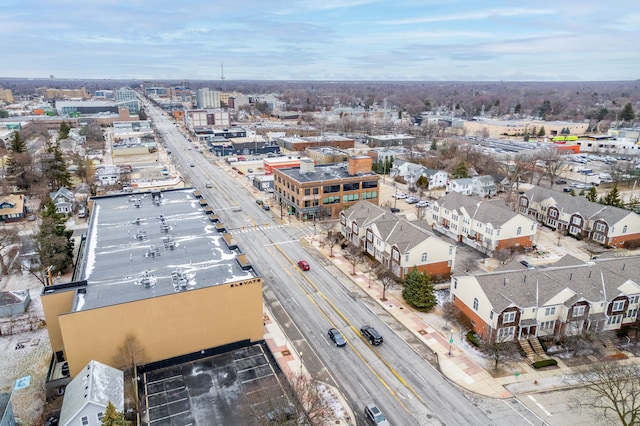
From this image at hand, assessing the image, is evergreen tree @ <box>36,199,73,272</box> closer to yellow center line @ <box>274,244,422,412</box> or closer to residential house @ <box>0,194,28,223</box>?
residential house @ <box>0,194,28,223</box>

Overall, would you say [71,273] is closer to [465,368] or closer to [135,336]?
[135,336]

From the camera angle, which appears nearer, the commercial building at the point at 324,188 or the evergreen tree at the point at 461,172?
the commercial building at the point at 324,188

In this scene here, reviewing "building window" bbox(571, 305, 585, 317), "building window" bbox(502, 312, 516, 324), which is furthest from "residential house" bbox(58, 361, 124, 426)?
"building window" bbox(571, 305, 585, 317)

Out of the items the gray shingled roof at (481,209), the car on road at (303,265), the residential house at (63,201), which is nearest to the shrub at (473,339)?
the car on road at (303,265)

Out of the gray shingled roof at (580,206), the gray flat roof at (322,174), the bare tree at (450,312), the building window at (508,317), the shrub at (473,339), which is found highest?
the gray flat roof at (322,174)

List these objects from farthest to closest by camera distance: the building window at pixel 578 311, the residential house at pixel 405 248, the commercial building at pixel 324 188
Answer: the commercial building at pixel 324 188 → the residential house at pixel 405 248 → the building window at pixel 578 311

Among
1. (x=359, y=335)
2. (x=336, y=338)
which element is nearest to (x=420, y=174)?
(x=359, y=335)

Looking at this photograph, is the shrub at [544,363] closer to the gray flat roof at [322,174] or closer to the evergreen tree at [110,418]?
the evergreen tree at [110,418]

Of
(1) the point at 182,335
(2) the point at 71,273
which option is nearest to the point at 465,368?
(1) the point at 182,335
